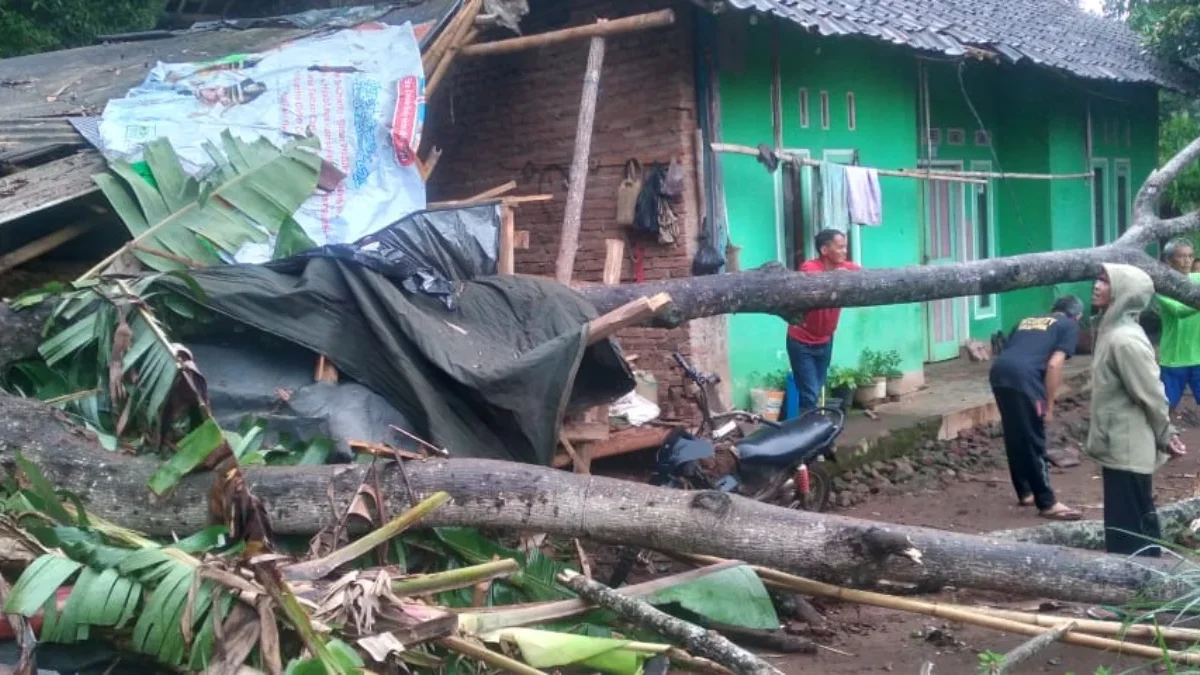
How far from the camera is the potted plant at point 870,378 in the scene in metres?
10.3

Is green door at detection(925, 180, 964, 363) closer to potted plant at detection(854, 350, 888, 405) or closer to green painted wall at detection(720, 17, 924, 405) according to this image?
green painted wall at detection(720, 17, 924, 405)

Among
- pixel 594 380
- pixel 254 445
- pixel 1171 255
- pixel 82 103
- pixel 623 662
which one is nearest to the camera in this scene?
pixel 623 662

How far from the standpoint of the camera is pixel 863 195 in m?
9.99

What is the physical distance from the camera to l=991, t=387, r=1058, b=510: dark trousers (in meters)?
7.88

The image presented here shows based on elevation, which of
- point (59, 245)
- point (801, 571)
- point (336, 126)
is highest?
point (336, 126)

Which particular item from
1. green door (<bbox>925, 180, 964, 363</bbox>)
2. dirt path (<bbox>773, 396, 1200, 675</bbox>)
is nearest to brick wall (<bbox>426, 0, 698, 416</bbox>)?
dirt path (<bbox>773, 396, 1200, 675</bbox>)

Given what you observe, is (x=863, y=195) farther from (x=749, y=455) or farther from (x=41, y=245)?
(x=41, y=245)

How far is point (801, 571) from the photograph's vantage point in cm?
488

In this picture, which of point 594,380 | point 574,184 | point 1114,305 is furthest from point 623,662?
point 574,184

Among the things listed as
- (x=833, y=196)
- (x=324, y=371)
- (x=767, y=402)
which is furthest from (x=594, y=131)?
(x=324, y=371)

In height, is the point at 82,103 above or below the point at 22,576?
above

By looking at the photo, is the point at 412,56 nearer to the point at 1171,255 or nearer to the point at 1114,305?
the point at 1114,305

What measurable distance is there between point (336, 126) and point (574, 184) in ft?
5.19

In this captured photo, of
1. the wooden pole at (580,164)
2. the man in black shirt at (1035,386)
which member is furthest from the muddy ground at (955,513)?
the wooden pole at (580,164)
